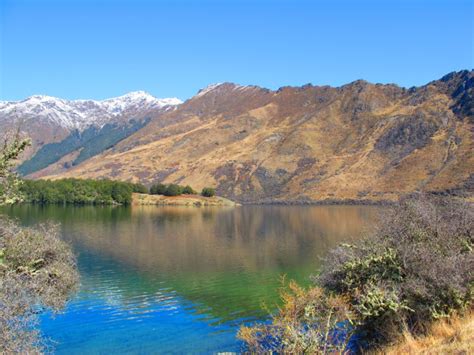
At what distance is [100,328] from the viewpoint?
3556 cm

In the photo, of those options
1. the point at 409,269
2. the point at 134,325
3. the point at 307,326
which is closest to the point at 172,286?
the point at 134,325

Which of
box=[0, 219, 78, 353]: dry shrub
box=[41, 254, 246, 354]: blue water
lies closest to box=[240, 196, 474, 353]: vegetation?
box=[41, 254, 246, 354]: blue water

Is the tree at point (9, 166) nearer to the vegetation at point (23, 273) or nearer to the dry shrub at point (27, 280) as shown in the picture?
the vegetation at point (23, 273)

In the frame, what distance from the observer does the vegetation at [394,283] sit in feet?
77.4

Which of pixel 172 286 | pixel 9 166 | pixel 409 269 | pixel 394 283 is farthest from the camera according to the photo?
pixel 172 286

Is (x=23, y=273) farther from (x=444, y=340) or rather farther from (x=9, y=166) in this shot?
(x=444, y=340)

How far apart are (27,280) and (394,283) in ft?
68.8

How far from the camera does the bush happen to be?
2391 cm

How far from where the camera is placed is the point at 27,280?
87.4 ft

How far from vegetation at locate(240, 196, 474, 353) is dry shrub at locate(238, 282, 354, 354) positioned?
0.18 ft

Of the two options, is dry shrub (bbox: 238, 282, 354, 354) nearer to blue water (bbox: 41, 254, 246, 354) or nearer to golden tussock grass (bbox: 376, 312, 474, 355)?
golden tussock grass (bbox: 376, 312, 474, 355)

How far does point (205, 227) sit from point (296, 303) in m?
95.3

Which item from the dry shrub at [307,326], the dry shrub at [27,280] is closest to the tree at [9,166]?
the dry shrub at [27,280]

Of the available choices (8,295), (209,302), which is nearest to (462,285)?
(8,295)
